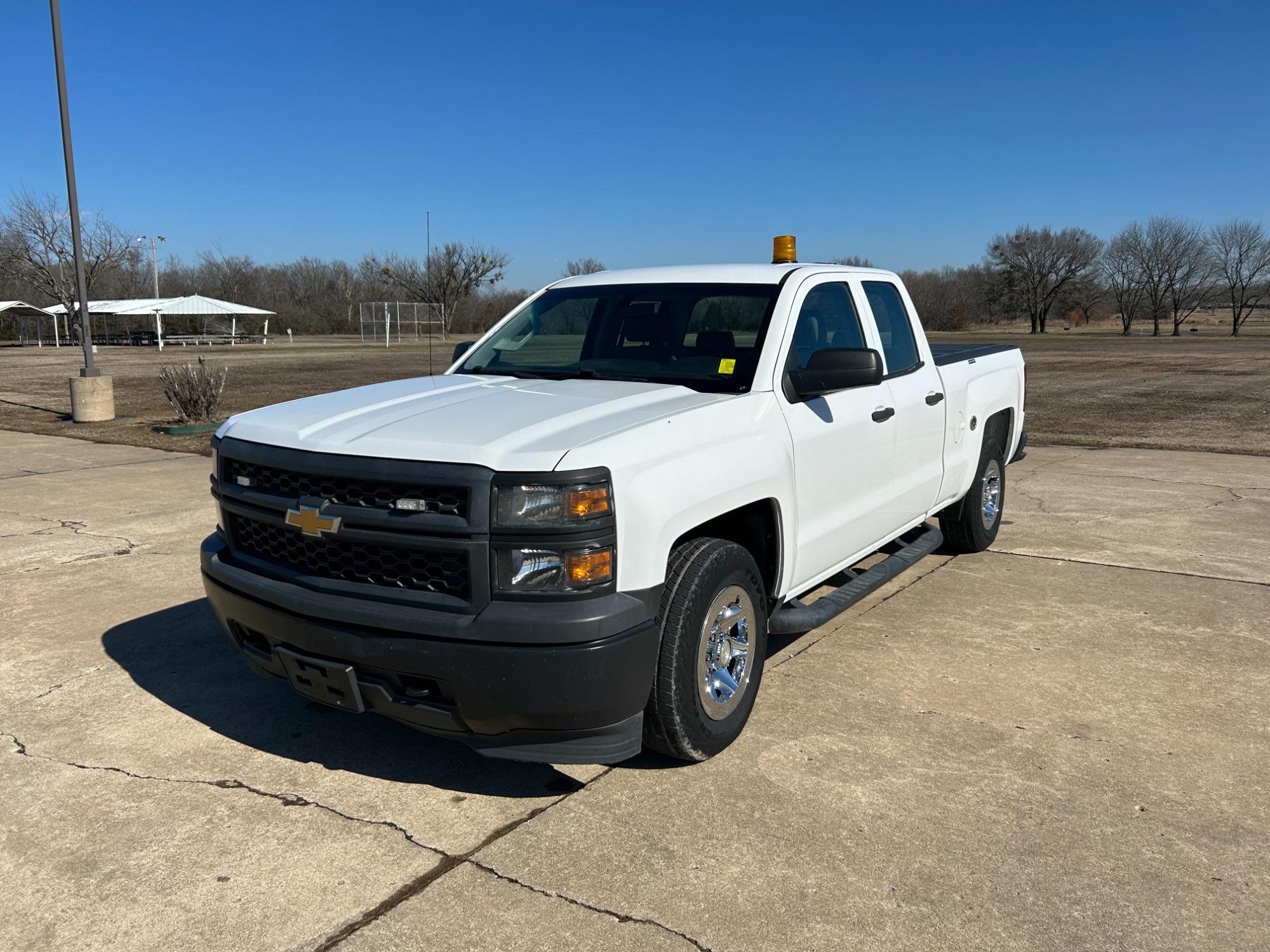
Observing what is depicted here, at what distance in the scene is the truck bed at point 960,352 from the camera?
6292mm

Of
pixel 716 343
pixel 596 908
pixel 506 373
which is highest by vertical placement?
pixel 716 343

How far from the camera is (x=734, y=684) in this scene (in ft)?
12.3

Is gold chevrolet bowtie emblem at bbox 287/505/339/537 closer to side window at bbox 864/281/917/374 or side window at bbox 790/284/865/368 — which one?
side window at bbox 790/284/865/368

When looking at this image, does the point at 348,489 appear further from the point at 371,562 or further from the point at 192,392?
the point at 192,392

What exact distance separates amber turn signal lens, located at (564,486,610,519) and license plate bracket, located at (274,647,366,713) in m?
0.89

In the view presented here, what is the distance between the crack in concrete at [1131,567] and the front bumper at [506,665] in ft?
14.5

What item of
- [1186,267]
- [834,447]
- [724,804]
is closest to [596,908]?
[724,804]

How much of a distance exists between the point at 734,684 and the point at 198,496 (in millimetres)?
6924

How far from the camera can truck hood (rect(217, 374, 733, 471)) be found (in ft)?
10.1

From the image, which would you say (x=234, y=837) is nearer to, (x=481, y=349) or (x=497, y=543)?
(x=497, y=543)

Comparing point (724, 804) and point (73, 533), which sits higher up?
point (73, 533)

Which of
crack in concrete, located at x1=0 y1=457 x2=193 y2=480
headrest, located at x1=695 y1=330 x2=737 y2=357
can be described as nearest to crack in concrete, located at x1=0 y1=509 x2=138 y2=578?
crack in concrete, located at x1=0 y1=457 x2=193 y2=480

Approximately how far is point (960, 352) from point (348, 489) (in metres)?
4.88

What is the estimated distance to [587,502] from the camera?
9.84ft
